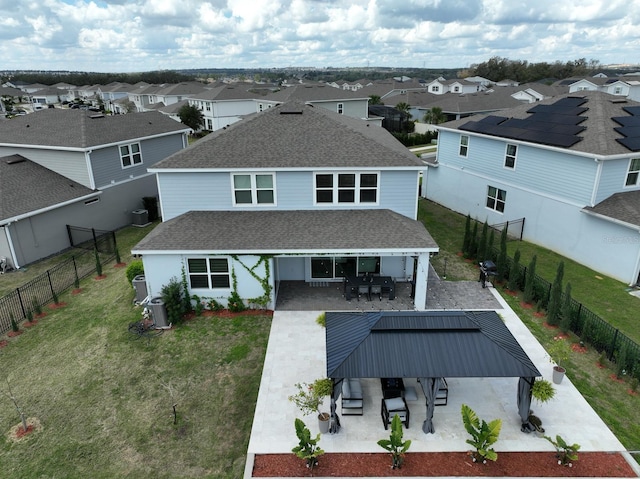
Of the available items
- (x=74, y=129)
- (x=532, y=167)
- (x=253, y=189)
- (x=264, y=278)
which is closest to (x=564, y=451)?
(x=264, y=278)

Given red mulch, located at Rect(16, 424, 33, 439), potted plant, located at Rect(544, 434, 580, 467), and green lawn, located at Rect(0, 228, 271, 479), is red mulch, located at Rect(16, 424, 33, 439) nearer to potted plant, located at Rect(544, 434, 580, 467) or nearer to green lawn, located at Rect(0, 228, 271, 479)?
green lawn, located at Rect(0, 228, 271, 479)

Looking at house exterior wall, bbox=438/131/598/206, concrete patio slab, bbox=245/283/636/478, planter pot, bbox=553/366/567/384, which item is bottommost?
concrete patio slab, bbox=245/283/636/478

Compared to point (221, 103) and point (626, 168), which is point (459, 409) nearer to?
point (626, 168)

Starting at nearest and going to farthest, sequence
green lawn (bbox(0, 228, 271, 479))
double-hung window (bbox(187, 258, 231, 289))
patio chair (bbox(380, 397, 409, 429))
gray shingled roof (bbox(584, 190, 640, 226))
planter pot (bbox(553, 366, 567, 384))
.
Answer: green lawn (bbox(0, 228, 271, 479)) < patio chair (bbox(380, 397, 409, 429)) < planter pot (bbox(553, 366, 567, 384)) < double-hung window (bbox(187, 258, 231, 289)) < gray shingled roof (bbox(584, 190, 640, 226))

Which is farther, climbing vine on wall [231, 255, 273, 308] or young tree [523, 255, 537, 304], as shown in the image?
young tree [523, 255, 537, 304]

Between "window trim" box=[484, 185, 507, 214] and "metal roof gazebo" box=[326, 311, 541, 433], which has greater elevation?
"metal roof gazebo" box=[326, 311, 541, 433]

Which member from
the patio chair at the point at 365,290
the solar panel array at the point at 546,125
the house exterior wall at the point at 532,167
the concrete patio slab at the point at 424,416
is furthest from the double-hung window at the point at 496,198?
the concrete patio slab at the point at 424,416

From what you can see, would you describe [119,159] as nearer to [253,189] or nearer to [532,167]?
[253,189]

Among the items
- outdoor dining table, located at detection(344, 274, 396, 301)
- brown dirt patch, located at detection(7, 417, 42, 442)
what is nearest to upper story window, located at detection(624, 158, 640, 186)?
outdoor dining table, located at detection(344, 274, 396, 301)

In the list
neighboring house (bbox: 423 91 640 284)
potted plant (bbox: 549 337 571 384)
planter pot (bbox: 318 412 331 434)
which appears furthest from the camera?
neighboring house (bbox: 423 91 640 284)
